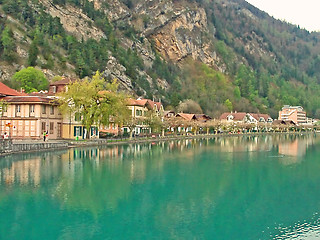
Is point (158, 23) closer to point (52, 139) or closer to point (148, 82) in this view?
point (148, 82)

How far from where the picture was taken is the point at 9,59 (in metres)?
102

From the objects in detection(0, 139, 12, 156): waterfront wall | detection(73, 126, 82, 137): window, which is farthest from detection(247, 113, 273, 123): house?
detection(0, 139, 12, 156): waterfront wall

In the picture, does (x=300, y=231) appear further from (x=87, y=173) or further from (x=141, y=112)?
(x=141, y=112)

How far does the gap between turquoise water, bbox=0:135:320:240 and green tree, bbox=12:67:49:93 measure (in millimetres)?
48097

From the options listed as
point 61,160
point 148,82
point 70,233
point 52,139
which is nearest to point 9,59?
point 52,139

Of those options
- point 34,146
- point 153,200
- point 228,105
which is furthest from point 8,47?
point 228,105

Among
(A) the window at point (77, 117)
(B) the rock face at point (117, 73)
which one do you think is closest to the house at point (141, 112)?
(A) the window at point (77, 117)

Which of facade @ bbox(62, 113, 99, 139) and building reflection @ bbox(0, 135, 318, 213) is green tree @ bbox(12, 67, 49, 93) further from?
building reflection @ bbox(0, 135, 318, 213)

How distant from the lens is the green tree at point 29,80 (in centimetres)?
8962

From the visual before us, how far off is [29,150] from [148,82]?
322 feet

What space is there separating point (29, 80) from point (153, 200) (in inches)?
2814

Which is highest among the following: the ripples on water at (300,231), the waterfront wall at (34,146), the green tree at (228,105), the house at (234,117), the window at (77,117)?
the green tree at (228,105)

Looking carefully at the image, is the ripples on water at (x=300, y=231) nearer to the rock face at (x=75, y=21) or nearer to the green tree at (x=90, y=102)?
the green tree at (x=90, y=102)

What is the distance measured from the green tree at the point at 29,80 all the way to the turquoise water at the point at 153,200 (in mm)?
48097
